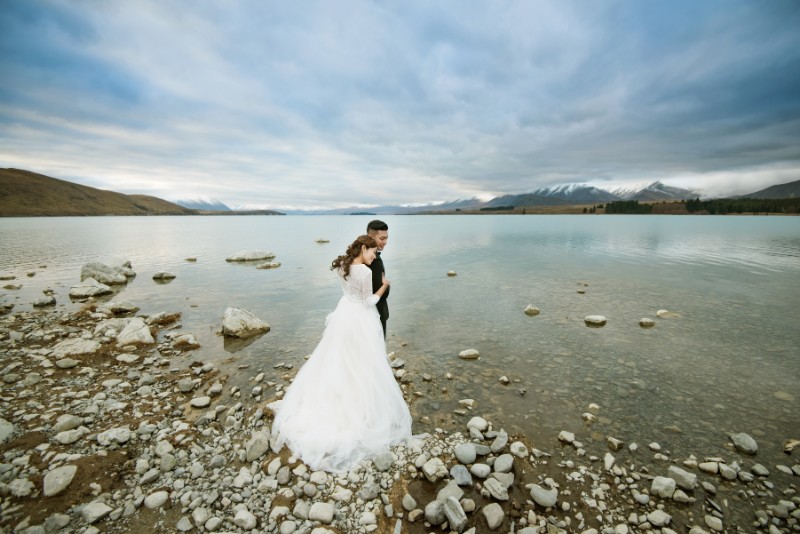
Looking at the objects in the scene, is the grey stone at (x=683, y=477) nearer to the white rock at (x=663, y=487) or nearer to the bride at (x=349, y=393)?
the white rock at (x=663, y=487)

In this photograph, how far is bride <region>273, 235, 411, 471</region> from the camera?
6.67 m

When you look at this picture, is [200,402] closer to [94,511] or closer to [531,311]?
[94,511]

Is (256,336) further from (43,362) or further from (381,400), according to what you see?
(381,400)

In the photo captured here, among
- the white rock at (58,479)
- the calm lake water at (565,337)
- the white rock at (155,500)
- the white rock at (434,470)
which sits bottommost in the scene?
the calm lake water at (565,337)

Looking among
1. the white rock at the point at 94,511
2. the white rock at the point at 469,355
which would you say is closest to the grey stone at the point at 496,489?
the white rock at the point at 469,355

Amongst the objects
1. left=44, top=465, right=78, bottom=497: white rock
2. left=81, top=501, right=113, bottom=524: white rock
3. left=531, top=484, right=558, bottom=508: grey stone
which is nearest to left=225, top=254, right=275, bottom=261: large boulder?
left=44, top=465, right=78, bottom=497: white rock

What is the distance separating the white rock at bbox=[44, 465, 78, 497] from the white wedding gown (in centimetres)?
343

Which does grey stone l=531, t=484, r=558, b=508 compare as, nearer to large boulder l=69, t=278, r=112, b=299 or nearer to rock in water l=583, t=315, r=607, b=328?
rock in water l=583, t=315, r=607, b=328

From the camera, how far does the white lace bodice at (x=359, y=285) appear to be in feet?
25.0

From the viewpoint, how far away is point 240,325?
14.2 m

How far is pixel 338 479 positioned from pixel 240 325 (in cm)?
998

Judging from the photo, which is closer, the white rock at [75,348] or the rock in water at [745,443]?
the rock in water at [745,443]

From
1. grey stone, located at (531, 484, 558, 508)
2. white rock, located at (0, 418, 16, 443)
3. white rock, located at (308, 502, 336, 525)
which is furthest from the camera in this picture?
white rock, located at (0, 418, 16, 443)

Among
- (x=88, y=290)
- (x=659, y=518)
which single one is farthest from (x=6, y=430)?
(x=88, y=290)
